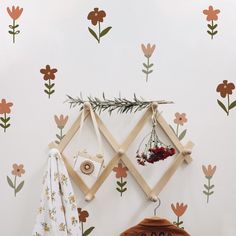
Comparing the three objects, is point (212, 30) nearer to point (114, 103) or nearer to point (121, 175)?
point (114, 103)

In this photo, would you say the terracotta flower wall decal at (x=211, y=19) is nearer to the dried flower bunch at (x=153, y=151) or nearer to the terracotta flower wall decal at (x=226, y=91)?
Result: the terracotta flower wall decal at (x=226, y=91)

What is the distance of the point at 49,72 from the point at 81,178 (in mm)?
447

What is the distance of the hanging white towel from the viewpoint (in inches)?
68.5

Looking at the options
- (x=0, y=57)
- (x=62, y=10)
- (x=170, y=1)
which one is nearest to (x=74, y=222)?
(x=0, y=57)

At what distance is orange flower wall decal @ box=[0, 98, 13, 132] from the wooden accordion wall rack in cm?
20

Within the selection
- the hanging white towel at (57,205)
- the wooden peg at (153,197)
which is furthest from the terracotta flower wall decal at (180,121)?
the hanging white towel at (57,205)

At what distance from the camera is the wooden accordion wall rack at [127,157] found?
1.87m

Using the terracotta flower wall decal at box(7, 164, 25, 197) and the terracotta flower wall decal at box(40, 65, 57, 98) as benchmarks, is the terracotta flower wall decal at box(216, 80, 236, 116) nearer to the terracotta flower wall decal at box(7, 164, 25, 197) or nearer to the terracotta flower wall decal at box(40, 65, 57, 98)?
the terracotta flower wall decal at box(40, 65, 57, 98)

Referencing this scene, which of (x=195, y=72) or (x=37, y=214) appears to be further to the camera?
(x=195, y=72)

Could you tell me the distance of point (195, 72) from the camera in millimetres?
1965

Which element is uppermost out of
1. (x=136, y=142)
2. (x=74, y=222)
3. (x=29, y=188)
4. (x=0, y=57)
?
(x=0, y=57)

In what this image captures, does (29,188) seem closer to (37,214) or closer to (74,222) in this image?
(37,214)

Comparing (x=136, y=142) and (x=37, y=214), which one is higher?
(x=136, y=142)

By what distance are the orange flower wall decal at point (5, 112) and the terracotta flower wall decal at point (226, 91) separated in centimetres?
86
